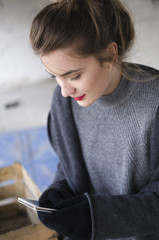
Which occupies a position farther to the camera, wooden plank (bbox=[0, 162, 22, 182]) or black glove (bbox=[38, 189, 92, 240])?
wooden plank (bbox=[0, 162, 22, 182])

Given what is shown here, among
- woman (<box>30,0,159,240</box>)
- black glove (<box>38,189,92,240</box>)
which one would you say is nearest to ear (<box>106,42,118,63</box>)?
woman (<box>30,0,159,240</box>)

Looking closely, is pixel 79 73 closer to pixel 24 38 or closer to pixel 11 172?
pixel 11 172

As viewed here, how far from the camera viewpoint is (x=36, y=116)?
A: 2.16m

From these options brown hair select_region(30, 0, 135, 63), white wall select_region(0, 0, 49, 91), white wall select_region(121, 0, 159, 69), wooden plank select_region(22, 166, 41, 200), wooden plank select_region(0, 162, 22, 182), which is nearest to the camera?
brown hair select_region(30, 0, 135, 63)

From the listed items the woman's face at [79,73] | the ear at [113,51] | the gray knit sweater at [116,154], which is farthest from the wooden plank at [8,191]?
the ear at [113,51]

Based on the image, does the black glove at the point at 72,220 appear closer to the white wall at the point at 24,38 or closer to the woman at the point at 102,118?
the woman at the point at 102,118

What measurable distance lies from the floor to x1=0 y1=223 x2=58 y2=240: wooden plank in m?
1.33

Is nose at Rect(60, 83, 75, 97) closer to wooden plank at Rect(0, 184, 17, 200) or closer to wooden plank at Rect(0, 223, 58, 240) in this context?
wooden plank at Rect(0, 223, 58, 240)

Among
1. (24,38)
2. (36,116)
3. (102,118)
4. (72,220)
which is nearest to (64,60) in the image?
(102,118)

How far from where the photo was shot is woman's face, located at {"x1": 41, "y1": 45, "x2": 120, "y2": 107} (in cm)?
65

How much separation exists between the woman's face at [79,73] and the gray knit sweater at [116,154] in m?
0.09

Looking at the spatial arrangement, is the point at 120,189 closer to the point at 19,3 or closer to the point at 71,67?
the point at 71,67

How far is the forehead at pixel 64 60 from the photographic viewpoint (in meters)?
0.64

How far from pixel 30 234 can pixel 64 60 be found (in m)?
0.44
